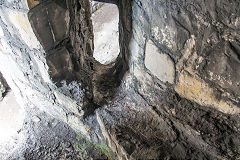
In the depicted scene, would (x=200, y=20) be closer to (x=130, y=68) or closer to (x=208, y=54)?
(x=208, y=54)

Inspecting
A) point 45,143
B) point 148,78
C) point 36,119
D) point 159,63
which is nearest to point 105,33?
point 36,119

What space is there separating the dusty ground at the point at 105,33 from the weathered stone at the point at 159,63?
1345 millimetres

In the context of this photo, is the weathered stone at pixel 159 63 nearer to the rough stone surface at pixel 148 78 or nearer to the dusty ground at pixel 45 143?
the rough stone surface at pixel 148 78

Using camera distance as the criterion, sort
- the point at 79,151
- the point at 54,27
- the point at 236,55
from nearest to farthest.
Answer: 1. the point at 236,55
2. the point at 54,27
3. the point at 79,151

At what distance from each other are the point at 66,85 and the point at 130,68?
51cm

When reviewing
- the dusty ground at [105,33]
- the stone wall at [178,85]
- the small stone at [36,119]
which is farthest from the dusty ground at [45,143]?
the dusty ground at [105,33]

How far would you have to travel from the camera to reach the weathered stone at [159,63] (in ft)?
4.64

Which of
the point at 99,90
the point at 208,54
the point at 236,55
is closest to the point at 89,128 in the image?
the point at 99,90

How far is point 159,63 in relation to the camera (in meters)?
1.47

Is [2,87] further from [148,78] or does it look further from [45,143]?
[148,78]

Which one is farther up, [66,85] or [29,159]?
[66,85]

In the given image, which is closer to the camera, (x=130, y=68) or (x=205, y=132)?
(x=205, y=132)

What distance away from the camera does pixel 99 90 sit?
6.41 ft

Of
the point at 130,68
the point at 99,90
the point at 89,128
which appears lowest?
the point at 89,128
